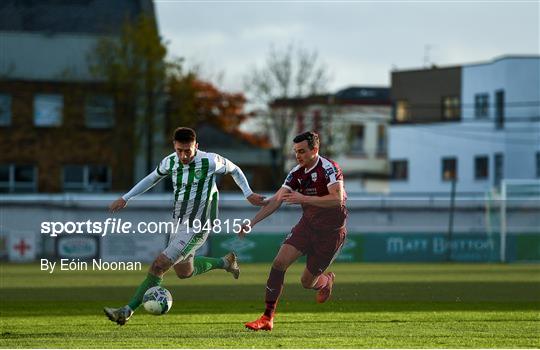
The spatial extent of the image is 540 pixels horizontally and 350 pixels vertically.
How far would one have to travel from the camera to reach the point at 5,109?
50.9m

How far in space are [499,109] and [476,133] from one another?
2672mm

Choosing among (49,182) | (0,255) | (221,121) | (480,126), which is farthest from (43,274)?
(480,126)

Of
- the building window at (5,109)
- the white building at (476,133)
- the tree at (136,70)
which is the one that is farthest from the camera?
the white building at (476,133)

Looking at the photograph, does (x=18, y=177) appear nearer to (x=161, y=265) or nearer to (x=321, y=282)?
(x=321, y=282)

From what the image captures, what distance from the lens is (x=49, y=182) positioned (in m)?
52.5

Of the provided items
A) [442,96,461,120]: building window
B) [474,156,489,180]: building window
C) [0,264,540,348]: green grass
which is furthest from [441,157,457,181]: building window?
[0,264,540,348]: green grass

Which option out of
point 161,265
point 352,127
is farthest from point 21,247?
point 352,127

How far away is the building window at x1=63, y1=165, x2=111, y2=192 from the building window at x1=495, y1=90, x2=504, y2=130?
23.2 m

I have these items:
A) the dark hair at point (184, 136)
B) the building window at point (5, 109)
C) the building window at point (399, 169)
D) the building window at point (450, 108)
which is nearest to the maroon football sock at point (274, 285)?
the dark hair at point (184, 136)

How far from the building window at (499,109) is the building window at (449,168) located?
5060 millimetres

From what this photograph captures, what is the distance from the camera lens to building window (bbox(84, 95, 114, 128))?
165 feet

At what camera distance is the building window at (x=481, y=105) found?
67.7 m

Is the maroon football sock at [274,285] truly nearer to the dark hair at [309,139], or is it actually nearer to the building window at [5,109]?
the dark hair at [309,139]

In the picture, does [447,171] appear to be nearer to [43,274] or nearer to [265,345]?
[43,274]
